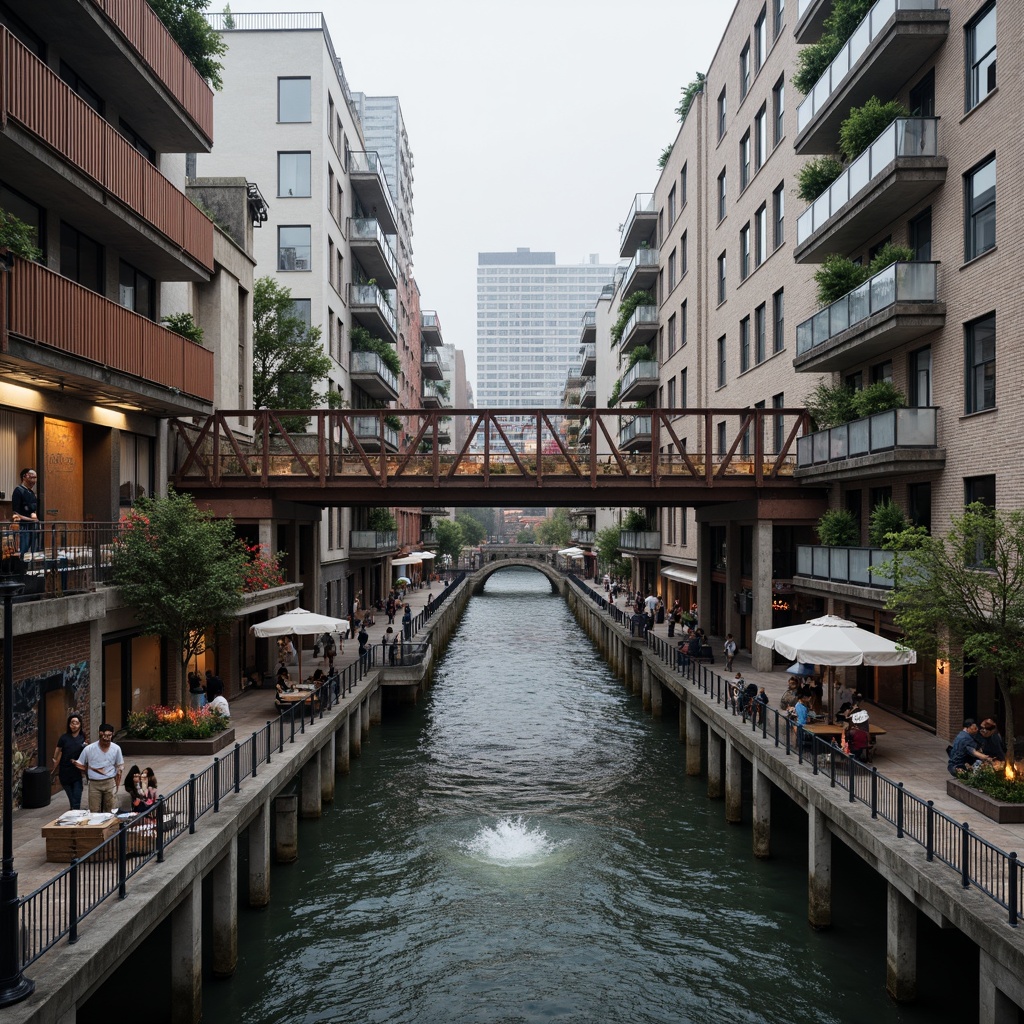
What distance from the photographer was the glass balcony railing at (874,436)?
21.1 metres

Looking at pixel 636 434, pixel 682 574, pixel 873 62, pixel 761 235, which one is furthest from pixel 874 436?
pixel 636 434

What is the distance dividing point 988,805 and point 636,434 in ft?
131

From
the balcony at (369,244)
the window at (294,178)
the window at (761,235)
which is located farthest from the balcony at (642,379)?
the window at (294,178)

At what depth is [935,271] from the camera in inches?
834

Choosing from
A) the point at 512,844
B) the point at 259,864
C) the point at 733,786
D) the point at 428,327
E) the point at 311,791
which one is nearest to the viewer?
the point at 259,864

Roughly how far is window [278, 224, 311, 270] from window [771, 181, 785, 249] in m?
22.7

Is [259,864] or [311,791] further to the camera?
[311,791]

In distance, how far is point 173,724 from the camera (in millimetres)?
18469

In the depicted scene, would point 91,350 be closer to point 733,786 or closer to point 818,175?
point 733,786

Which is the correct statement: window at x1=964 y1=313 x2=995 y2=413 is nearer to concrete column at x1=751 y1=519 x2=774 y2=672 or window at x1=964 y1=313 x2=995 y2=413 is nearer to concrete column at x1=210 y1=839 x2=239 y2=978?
concrete column at x1=751 y1=519 x2=774 y2=672

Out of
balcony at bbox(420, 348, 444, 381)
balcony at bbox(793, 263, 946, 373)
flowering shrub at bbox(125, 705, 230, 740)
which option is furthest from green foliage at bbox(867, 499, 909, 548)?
balcony at bbox(420, 348, 444, 381)

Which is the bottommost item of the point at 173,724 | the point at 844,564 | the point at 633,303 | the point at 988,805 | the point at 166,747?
the point at 166,747

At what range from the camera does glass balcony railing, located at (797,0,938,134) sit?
21.1 m

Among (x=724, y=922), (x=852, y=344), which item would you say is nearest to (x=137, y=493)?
(x=724, y=922)
